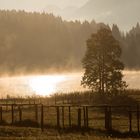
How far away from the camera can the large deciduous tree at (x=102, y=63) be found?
262 feet

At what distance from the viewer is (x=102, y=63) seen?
81375 millimetres

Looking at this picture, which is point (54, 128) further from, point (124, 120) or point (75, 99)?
point (75, 99)

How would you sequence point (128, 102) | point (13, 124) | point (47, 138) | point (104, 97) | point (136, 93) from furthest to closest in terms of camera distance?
point (136, 93) < point (104, 97) < point (128, 102) < point (13, 124) < point (47, 138)

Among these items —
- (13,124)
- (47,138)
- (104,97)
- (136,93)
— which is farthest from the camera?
(136,93)

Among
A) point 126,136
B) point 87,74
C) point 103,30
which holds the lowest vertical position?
point 126,136

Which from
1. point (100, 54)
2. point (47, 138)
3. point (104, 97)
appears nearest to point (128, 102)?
point (104, 97)

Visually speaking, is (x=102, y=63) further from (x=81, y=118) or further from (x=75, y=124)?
(x=75, y=124)

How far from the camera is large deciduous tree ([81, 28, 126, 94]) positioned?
7986 cm

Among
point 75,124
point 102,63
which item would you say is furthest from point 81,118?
point 102,63

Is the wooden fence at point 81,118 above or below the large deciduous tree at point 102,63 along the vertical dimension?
below

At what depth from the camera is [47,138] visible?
34250 millimetres

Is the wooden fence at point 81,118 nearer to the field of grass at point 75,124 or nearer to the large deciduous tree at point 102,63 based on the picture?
the field of grass at point 75,124

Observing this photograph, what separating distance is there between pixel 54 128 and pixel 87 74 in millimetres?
37562

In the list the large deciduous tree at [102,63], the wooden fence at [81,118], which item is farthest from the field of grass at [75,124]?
the large deciduous tree at [102,63]
